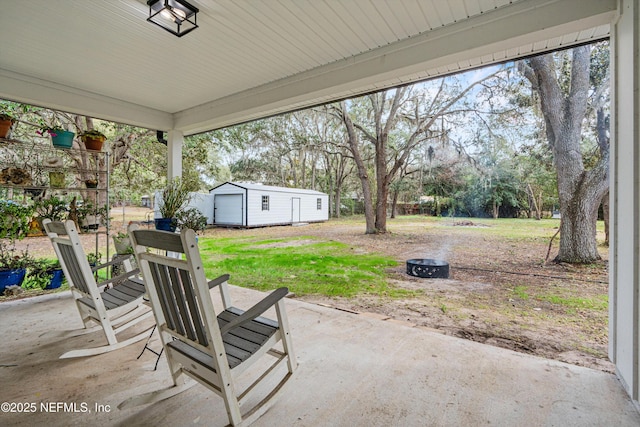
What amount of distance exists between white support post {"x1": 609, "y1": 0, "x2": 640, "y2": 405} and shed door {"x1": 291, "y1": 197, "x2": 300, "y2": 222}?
26.3ft

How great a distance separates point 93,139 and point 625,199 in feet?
14.6

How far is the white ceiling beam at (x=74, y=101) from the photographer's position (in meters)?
2.84

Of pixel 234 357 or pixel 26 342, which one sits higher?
pixel 234 357

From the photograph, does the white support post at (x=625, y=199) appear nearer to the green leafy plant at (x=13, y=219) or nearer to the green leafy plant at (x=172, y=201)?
the green leafy plant at (x=172, y=201)

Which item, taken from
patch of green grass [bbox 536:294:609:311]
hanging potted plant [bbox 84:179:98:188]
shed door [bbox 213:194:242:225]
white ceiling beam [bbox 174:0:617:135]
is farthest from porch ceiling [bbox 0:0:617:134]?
shed door [bbox 213:194:242:225]

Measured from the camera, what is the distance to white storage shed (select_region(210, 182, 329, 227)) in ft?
26.9

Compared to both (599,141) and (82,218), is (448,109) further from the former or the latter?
(82,218)

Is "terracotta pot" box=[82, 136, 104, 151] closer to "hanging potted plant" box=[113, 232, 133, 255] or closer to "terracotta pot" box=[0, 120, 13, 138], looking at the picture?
"terracotta pot" box=[0, 120, 13, 138]

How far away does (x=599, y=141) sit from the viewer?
2680 millimetres

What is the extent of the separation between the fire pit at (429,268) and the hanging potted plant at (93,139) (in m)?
4.09

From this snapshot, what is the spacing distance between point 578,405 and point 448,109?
3.98m

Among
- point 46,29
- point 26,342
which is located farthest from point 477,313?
point 46,29

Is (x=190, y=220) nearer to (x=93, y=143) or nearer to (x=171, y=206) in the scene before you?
(x=171, y=206)

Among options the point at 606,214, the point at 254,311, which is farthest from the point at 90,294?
the point at 606,214
